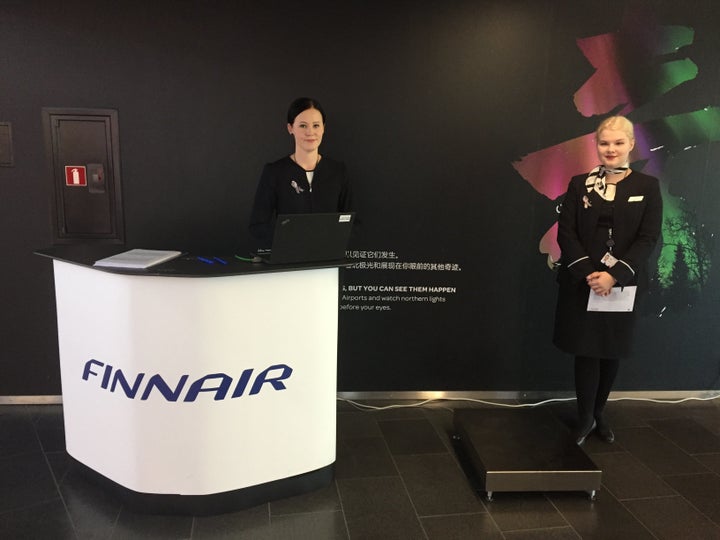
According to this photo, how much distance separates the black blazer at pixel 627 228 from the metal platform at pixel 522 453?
2.58ft

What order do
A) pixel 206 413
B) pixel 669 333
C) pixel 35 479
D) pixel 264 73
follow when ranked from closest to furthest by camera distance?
1. pixel 206 413
2. pixel 35 479
3. pixel 264 73
4. pixel 669 333

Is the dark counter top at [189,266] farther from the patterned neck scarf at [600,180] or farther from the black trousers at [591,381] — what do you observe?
the black trousers at [591,381]

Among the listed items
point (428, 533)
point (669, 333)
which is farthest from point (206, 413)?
point (669, 333)

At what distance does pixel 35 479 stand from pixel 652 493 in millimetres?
2815

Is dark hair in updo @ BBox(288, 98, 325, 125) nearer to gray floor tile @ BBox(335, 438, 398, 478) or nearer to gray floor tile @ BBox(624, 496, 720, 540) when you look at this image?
gray floor tile @ BBox(335, 438, 398, 478)

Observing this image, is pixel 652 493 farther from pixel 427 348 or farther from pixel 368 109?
pixel 368 109

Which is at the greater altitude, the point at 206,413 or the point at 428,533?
the point at 206,413

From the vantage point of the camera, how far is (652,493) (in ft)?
7.92

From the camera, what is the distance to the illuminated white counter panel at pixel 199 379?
201cm

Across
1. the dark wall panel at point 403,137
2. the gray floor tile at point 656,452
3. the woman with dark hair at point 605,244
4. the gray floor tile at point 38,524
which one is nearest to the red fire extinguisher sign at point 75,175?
the dark wall panel at point 403,137

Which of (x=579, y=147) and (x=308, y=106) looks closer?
(x=308, y=106)

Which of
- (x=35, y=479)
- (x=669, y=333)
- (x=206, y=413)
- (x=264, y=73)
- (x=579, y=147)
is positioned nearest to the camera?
(x=206, y=413)

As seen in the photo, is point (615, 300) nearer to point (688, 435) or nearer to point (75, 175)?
point (688, 435)

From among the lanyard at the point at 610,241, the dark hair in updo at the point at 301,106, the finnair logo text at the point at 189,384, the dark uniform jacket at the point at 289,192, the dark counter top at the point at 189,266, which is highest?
the dark hair in updo at the point at 301,106
